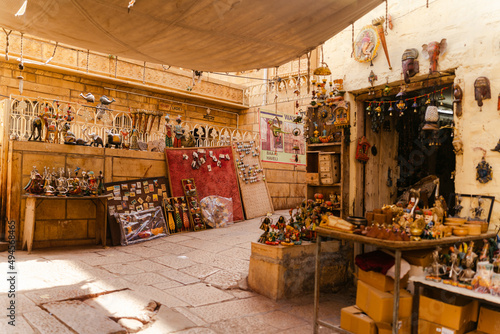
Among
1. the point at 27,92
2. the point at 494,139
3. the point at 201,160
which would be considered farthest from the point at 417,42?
the point at 27,92

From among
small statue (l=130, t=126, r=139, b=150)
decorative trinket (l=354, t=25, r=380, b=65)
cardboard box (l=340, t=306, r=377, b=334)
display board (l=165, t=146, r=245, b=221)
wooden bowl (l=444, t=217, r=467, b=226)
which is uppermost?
decorative trinket (l=354, t=25, r=380, b=65)

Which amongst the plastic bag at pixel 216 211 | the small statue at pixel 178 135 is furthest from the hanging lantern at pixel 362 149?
the small statue at pixel 178 135

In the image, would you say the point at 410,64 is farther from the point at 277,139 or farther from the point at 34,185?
the point at 277,139

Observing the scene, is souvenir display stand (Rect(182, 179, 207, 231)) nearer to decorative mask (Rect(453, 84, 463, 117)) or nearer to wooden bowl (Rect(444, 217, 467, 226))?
wooden bowl (Rect(444, 217, 467, 226))

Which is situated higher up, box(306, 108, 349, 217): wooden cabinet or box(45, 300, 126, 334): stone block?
box(306, 108, 349, 217): wooden cabinet

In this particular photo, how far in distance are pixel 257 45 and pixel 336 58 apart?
222 centimetres

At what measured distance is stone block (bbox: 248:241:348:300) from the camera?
4.46 metres

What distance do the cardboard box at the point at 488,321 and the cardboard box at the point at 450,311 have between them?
0.05m

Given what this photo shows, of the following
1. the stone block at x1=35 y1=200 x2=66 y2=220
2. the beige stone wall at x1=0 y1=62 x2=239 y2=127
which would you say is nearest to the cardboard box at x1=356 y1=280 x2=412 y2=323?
the stone block at x1=35 y1=200 x2=66 y2=220

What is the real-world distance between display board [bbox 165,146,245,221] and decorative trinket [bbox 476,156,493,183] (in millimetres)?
6281

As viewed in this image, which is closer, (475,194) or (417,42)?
(475,194)

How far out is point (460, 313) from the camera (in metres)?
3.01

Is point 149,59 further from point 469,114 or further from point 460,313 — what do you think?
point 460,313

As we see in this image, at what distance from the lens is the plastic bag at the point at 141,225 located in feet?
24.1
